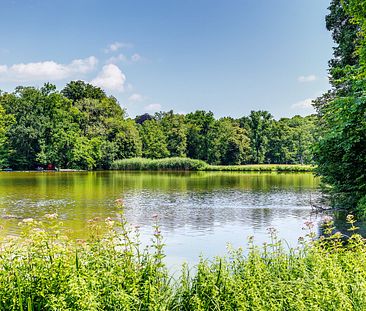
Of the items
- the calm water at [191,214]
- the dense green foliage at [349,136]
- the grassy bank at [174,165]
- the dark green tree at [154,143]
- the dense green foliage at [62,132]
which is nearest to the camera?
the dense green foliage at [349,136]

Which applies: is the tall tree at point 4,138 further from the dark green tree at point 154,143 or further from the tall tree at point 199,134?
the tall tree at point 199,134

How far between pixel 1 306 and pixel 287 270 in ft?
10.2

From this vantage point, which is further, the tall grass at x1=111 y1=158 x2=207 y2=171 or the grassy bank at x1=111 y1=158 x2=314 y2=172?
the tall grass at x1=111 y1=158 x2=207 y2=171

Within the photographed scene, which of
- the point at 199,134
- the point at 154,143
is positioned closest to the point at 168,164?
the point at 154,143

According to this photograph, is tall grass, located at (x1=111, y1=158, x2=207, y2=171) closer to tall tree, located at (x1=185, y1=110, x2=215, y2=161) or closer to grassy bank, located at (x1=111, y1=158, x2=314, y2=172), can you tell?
grassy bank, located at (x1=111, y1=158, x2=314, y2=172)

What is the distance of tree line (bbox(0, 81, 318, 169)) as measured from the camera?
56469 mm

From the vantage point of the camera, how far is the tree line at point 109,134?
56.5 m

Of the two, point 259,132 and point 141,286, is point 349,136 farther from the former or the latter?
point 259,132

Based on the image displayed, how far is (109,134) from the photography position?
2430 inches

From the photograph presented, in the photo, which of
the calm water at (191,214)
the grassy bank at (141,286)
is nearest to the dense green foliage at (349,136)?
the calm water at (191,214)

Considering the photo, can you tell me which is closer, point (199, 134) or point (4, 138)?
point (4, 138)

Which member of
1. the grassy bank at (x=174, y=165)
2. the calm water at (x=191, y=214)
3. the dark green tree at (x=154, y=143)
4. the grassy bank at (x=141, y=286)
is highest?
the dark green tree at (x=154, y=143)

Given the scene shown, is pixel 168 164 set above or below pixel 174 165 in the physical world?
above

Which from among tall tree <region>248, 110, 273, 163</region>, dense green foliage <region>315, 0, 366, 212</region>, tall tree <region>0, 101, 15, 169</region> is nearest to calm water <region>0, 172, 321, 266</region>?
dense green foliage <region>315, 0, 366, 212</region>
